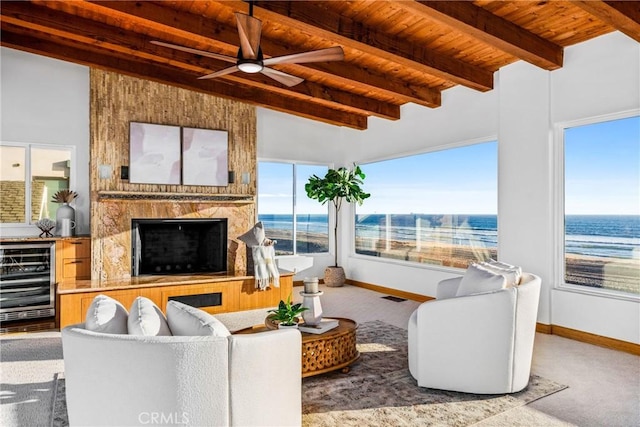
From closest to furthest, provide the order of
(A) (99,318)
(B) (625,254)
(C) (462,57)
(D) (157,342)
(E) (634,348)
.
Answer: (D) (157,342)
(A) (99,318)
(E) (634,348)
(B) (625,254)
(C) (462,57)

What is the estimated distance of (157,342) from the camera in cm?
172

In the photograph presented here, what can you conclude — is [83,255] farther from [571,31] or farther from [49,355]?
[571,31]

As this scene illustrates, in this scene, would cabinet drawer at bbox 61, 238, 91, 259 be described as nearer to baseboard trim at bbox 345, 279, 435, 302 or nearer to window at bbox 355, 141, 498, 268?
baseboard trim at bbox 345, 279, 435, 302

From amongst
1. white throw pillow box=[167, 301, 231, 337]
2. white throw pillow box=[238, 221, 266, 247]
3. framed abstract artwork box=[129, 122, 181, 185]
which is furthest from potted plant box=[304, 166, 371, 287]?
white throw pillow box=[167, 301, 231, 337]

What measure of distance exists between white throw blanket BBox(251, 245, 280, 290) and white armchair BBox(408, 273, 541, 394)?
9.77 feet

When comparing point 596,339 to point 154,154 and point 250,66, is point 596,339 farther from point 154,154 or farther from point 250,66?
point 154,154

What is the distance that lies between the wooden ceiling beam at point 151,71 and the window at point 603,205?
3.65 metres

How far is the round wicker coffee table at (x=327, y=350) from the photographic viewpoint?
3041mm

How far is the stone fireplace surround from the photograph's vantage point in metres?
5.23

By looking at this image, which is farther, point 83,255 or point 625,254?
point 83,255

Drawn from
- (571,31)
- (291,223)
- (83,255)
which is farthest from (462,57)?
(83,255)

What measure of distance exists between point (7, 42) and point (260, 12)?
343cm

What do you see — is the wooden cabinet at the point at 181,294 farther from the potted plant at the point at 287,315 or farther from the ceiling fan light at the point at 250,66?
the ceiling fan light at the point at 250,66

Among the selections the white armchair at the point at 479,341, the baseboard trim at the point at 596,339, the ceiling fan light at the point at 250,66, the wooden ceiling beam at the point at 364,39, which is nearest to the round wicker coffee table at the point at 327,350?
the white armchair at the point at 479,341
